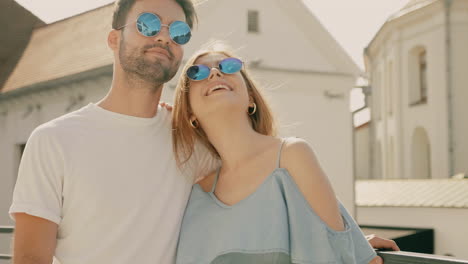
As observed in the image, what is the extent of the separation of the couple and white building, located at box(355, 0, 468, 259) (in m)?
15.3

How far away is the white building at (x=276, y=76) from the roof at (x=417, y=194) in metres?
3.08

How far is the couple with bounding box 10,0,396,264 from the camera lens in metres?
2.26

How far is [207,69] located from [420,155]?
2462cm

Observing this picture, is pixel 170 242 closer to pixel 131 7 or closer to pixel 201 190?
pixel 201 190

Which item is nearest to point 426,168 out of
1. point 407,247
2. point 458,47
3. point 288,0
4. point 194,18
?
point 458,47

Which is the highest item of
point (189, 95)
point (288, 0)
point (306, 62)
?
point (288, 0)

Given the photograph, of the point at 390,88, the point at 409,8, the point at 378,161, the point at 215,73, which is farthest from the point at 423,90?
A: the point at 215,73

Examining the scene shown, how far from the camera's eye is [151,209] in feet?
8.39

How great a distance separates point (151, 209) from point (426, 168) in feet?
79.8

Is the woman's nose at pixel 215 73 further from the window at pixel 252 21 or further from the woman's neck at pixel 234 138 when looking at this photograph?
the window at pixel 252 21

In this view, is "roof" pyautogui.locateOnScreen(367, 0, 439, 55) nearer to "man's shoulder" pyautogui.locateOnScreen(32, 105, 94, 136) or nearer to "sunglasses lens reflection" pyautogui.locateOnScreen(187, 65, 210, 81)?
"sunglasses lens reflection" pyautogui.locateOnScreen(187, 65, 210, 81)

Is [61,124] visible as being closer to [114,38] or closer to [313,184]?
[114,38]

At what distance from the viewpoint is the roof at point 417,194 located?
17500mm

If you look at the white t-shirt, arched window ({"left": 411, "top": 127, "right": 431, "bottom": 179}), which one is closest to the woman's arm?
the white t-shirt
